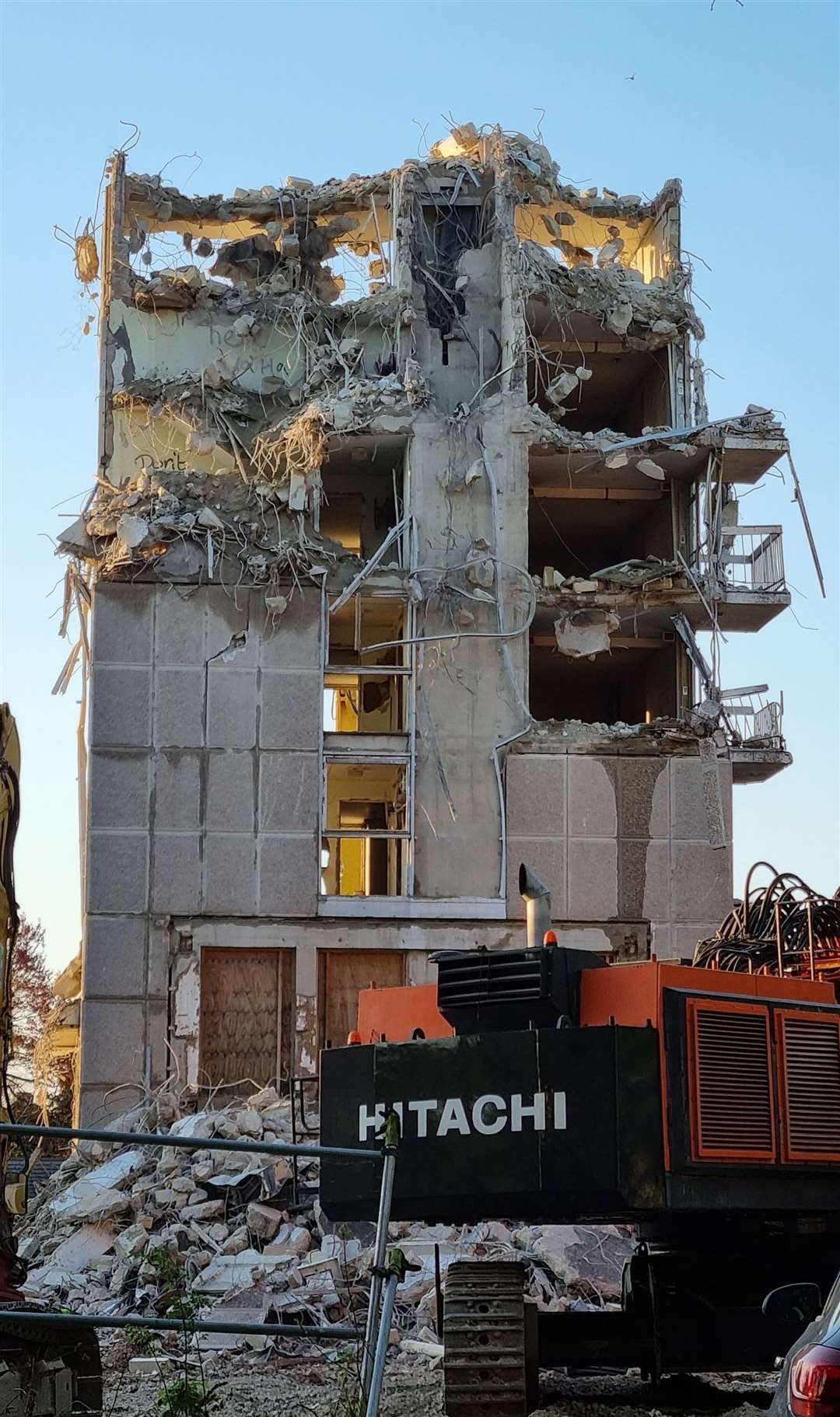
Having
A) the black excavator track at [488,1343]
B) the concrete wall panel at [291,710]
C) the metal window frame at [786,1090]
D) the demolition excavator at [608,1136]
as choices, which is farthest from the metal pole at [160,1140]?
the concrete wall panel at [291,710]

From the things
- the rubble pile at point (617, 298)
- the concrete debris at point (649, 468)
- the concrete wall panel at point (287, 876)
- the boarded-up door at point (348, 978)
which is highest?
the rubble pile at point (617, 298)

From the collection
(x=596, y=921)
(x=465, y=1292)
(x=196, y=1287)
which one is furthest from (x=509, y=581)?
(x=465, y=1292)

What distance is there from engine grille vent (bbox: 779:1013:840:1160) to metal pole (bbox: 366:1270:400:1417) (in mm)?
3494

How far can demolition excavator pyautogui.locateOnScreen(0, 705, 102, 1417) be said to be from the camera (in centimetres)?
948

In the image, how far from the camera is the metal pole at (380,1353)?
834 cm

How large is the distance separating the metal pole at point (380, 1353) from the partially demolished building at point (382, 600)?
21026 mm

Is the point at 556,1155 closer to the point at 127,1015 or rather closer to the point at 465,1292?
the point at 465,1292

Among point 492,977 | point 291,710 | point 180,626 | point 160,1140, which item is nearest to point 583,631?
point 291,710

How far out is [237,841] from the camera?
99.0 feet

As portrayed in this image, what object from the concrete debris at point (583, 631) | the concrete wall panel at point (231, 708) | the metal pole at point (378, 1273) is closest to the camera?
the metal pole at point (378, 1273)

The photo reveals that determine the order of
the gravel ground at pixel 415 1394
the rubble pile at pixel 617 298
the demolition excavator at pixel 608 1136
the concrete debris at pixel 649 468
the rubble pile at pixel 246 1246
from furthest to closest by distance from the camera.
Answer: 1. the rubble pile at pixel 617 298
2. the concrete debris at pixel 649 468
3. the rubble pile at pixel 246 1246
4. the gravel ground at pixel 415 1394
5. the demolition excavator at pixel 608 1136

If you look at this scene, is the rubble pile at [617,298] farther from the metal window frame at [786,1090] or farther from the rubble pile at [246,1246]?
the metal window frame at [786,1090]

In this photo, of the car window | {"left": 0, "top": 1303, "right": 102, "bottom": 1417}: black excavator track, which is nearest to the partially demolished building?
{"left": 0, "top": 1303, "right": 102, "bottom": 1417}: black excavator track

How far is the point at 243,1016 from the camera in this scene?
29.7 metres
